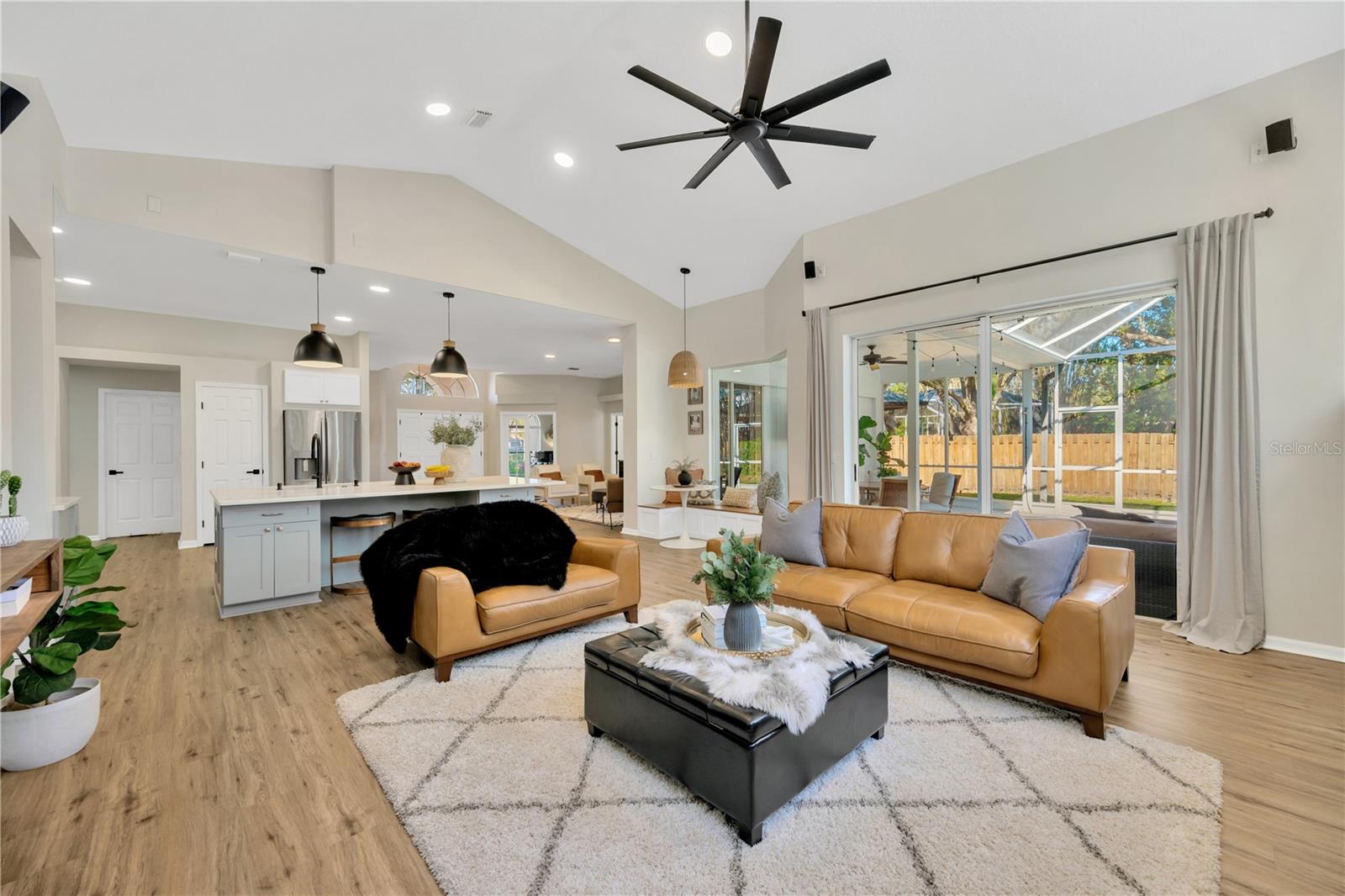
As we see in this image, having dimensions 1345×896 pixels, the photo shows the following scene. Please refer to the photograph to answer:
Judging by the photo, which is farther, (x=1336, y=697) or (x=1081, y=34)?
(x=1081, y=34)

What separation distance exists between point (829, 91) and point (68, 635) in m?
3.95

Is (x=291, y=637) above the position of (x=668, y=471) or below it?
below

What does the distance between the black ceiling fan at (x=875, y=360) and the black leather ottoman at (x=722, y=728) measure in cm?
364

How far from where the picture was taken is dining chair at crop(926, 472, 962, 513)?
502cm

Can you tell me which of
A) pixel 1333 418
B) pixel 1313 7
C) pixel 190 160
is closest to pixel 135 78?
pixel 190 160

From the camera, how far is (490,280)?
19.6 feet

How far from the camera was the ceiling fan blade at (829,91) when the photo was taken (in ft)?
8.07

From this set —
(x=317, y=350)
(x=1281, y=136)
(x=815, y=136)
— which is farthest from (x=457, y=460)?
(x=1281, y=136)

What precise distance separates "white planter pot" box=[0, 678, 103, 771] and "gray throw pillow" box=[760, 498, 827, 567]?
3.43m

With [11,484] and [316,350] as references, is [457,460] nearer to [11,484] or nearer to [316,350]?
[316,350]

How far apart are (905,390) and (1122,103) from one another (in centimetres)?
249

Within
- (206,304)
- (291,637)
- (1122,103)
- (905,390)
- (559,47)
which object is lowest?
(291,637)

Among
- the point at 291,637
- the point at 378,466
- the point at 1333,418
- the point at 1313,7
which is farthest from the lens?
the point at 378,466

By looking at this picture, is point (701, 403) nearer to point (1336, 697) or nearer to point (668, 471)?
point (668, 471)
